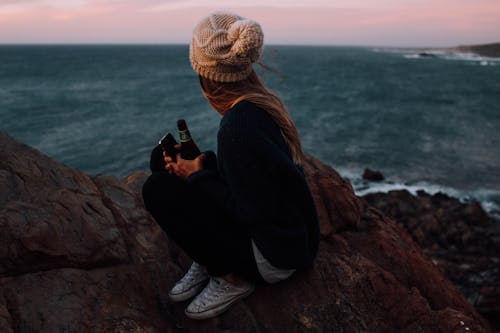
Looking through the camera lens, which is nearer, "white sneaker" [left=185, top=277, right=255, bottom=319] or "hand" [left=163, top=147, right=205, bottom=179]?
"hand" [left=163, top=147, right=205, bottom=179]

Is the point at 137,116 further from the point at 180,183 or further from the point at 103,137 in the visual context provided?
the point at 180,183

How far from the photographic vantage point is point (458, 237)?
11492 millimetres

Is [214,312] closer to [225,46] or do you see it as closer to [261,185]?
[261,185]

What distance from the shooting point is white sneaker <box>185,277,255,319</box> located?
3131mm

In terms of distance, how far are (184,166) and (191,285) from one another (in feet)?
3.45

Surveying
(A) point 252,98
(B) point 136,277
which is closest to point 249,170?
(A) point 252,98

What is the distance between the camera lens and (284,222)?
2.66 metres

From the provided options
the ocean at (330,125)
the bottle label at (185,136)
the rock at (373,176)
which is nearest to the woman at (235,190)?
the bottle label at (185,136)

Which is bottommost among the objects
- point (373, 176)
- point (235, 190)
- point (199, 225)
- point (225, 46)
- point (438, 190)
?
point (438, 190)

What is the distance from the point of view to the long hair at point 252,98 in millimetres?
2568

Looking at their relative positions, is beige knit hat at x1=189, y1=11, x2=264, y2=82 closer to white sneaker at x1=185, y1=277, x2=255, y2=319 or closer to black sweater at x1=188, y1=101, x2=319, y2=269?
black sweater at x1=188, y1=101, x2=319, y2=269

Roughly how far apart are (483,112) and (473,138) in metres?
11.9

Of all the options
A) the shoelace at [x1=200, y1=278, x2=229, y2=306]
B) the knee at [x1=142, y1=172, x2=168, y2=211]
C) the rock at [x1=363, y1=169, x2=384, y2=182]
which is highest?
the knee at [x1=142, y1=172, x2=168, y2=211]

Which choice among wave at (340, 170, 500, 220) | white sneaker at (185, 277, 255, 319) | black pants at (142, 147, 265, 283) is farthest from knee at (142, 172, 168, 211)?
wave at (340, 170, 500, 220)
